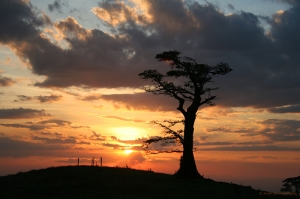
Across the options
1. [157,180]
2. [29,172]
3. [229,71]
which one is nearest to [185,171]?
[157,180]

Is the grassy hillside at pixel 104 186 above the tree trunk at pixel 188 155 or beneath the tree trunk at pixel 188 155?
beneath

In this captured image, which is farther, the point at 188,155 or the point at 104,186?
the point at 188,155

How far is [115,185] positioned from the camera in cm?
3550

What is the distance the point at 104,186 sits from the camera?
34969mm

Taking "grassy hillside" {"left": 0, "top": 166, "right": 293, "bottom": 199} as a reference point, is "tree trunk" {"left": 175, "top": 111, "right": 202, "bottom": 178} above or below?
above

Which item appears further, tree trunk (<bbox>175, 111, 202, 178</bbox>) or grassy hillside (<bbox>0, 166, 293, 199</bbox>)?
tree trunk (<bbox>175, 111, 202, 178</bbox>)

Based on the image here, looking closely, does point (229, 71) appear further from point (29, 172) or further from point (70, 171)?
point (29, 172)

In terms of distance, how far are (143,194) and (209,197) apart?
218 inches

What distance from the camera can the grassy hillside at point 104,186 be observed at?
32625mm

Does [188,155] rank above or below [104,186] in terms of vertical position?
above

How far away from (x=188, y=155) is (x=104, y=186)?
1418 cm

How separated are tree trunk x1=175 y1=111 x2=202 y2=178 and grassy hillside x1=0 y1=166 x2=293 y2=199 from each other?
2434 millimetres

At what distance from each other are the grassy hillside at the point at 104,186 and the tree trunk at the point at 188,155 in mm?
2434

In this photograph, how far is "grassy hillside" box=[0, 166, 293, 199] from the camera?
32.6 meters
